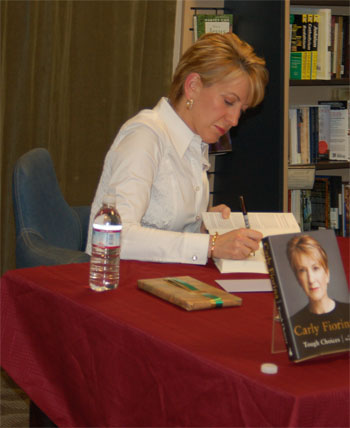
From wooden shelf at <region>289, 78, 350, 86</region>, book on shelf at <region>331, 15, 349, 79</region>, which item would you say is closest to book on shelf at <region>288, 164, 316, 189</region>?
wooden shelf at <region>289, 78, 350, 86</region>

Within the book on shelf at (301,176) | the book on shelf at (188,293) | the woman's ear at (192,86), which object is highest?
the woman's ear at (192,86)

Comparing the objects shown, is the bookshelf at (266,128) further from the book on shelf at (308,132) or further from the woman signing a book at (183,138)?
the woman signing a book at (183,138)

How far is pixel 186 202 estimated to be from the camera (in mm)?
2168

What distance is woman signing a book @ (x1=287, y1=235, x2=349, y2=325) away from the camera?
1.10 m

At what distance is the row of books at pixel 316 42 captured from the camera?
351 cm

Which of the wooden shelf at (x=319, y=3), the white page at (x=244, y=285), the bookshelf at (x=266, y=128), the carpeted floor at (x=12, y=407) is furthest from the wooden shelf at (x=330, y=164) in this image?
the white page at (x=244, y=285)

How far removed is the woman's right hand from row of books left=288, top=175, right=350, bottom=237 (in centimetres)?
199

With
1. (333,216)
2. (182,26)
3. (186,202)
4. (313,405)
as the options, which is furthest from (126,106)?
(313,405)

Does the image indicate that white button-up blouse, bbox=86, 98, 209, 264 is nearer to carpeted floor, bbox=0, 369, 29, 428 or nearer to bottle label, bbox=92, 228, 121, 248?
bottle label, bbox=92, 228, 121, 248

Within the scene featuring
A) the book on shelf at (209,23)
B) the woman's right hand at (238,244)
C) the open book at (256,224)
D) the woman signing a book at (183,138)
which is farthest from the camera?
the book on shelf at (209,23)

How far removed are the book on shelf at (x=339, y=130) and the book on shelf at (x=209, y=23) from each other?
734 millimetres

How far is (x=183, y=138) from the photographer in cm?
221

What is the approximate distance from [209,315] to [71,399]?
37cm

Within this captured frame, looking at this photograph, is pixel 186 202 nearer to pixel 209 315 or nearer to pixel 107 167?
pixel 107 167
